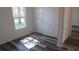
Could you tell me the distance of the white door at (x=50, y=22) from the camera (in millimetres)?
2555

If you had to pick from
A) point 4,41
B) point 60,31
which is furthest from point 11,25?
point 60,31

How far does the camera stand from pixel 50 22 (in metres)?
2.67

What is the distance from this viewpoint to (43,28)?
8.50 feet

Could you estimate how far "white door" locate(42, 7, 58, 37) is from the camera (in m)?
2.55
